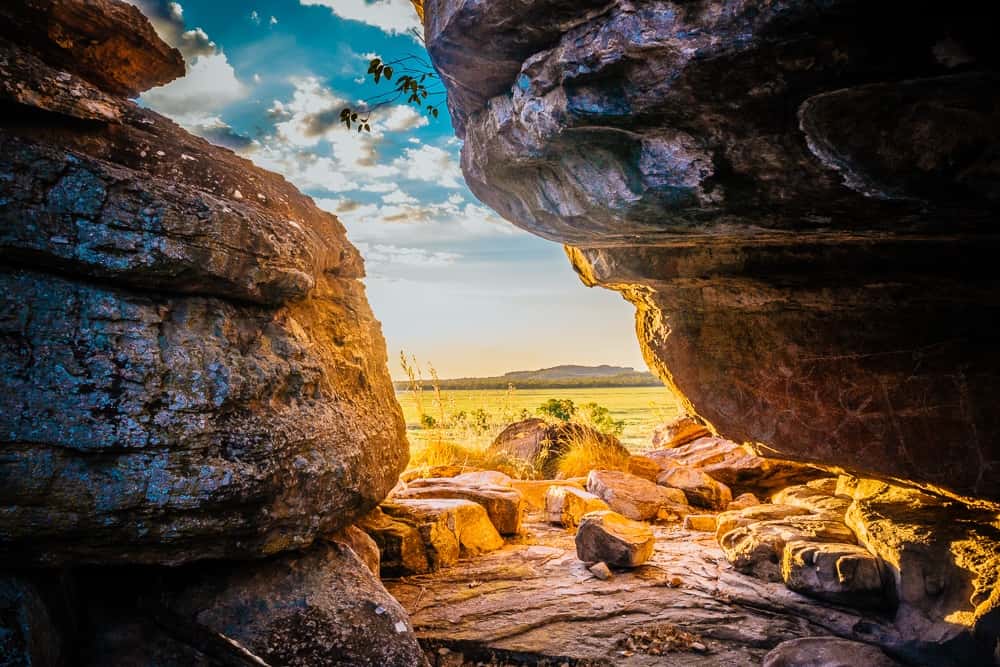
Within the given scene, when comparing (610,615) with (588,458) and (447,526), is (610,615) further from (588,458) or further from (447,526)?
(588,458)

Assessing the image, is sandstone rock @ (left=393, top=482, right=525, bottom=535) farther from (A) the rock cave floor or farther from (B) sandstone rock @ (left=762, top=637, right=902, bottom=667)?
(B) sandstone rock @ (left=762, top=637, right=902, bottom=667)

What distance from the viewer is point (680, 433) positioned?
1009cm

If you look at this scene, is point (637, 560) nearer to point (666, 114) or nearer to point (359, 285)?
point (359, 285)

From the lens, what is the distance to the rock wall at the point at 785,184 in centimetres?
203

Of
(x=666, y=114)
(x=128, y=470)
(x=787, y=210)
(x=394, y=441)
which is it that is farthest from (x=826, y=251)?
(x=128, y=470)

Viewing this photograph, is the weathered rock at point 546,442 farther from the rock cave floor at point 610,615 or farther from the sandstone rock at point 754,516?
the rock cave floor at point 610,615

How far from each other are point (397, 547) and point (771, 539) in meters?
3.20

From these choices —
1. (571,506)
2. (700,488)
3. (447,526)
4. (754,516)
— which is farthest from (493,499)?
(700,488)

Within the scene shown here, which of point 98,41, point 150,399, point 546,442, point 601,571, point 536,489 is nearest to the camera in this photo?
point 150,399

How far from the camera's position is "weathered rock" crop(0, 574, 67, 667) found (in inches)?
93.0

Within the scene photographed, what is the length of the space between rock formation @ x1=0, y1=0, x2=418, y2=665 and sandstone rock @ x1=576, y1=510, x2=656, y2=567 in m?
2.07

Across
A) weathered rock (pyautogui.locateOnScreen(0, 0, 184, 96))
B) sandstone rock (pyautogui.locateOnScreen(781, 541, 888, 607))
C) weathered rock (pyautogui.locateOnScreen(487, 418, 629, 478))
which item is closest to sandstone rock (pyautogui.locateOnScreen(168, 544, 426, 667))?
sandstone rock (pyautogui.locateOnScreen(781, 541, 888, 607))

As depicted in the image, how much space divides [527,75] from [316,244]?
2.04 metres

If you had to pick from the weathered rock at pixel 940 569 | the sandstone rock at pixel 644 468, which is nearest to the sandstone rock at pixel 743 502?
the sandstone rock at pixel 644 468
